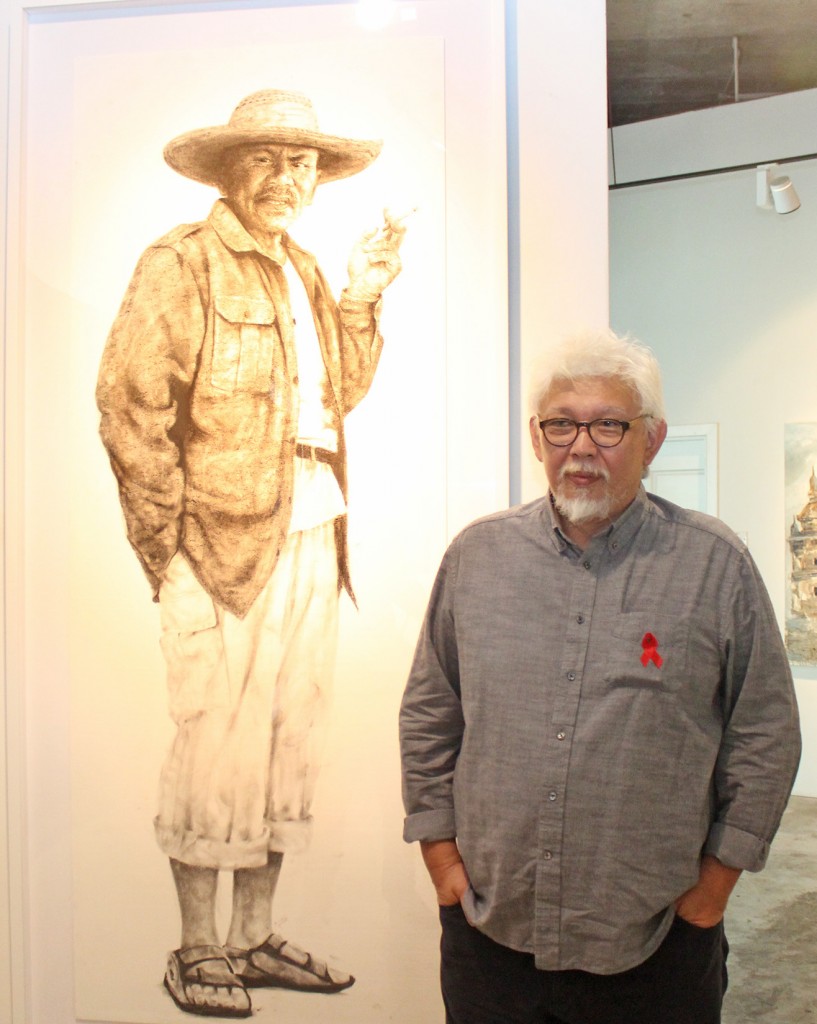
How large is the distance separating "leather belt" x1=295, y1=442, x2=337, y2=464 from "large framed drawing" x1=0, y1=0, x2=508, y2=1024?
5cm

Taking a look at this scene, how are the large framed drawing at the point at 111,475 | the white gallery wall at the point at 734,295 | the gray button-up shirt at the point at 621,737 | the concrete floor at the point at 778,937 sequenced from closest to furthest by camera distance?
the gray button-up shirt at the point at 621,737, the large framed drawing at the point at 111,475, the concrete floor at the point at 778,937, the white gallery wall at the point at 734,295

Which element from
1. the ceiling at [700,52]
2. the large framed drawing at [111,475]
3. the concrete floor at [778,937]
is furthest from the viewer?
the ceiling at [700,52]

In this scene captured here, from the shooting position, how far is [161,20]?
225 centimetres

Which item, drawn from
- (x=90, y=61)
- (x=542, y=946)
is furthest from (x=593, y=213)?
(x=542, y=946)

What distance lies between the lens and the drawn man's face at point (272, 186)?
220 cm

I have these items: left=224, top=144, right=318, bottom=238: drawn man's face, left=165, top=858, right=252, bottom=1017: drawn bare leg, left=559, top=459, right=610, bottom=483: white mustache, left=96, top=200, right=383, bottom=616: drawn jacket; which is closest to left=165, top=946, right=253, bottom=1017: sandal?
left=165, top=858, right=252, bottom=1017: drawn bare leg

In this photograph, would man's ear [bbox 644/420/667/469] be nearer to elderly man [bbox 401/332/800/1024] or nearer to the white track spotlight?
elderly man [bbox 401/332/800/1024]

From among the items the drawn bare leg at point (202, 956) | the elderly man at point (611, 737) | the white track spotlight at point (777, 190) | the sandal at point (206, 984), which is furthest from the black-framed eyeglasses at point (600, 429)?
the white track spotlight at point (777, 190)

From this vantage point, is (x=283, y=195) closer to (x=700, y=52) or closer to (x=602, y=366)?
(x=602, y=366)

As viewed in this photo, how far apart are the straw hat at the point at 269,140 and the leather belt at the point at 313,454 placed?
2.03 feet

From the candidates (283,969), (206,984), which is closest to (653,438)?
(283,969)

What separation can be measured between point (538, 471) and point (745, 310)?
11.2 feet

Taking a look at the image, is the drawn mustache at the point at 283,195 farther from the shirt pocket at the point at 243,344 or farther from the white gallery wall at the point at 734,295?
the white gallery wall at the point at 734,295

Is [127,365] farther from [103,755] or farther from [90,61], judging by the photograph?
[103,755]
